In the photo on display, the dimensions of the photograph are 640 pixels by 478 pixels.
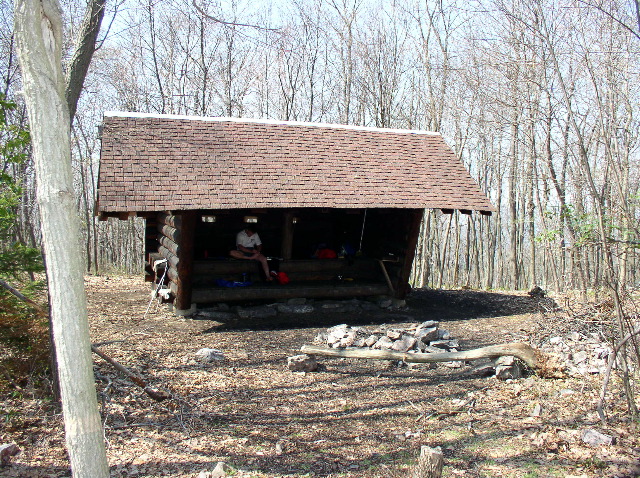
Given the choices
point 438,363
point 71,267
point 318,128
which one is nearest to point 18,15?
point 71,267

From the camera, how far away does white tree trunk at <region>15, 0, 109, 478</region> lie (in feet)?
9.04

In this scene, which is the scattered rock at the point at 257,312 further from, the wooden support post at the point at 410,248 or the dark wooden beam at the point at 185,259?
the wooden support post at the point at 410,248

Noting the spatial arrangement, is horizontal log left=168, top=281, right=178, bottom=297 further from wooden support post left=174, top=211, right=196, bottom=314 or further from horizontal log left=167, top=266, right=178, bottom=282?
wooden support post left=174, top=211, right=196, bottom=314

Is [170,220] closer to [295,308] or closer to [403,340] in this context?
[295,308]

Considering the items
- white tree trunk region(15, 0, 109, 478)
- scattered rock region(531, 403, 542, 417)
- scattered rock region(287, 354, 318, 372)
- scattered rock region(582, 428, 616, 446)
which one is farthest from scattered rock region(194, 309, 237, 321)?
white tree trunk region(15, 0, 109, 478)

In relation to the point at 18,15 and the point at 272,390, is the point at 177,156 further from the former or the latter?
the point at 18,15

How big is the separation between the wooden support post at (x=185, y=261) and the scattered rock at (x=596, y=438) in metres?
6.81

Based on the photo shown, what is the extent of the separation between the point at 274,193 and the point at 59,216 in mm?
6897

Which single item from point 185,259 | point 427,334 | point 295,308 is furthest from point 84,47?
point 295,308

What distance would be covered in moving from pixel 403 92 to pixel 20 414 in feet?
70.9

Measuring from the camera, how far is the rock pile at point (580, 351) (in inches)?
243

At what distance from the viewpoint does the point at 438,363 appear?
7.20m

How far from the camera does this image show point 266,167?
1030 cm

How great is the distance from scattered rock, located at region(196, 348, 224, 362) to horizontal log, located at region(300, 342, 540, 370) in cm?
124
